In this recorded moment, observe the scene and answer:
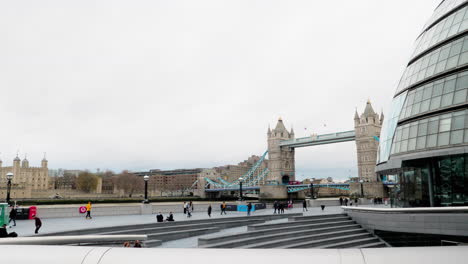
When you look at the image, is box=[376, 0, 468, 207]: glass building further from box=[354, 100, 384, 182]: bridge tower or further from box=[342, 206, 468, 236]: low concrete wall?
box=[354, 100, 384, 182]: bridge tower

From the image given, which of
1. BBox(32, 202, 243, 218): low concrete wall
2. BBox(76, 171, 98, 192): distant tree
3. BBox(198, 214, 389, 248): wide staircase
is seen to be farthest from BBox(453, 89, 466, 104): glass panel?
BBox(76, 171, 98, 192): distant tree

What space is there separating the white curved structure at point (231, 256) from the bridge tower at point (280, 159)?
414 feet

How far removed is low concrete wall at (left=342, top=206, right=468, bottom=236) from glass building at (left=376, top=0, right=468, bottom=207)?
279cm

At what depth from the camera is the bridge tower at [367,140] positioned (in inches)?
4227

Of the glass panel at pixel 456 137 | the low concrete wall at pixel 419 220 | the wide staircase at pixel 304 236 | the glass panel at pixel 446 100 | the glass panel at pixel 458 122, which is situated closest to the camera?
the low concrete wall at pixel 419 220

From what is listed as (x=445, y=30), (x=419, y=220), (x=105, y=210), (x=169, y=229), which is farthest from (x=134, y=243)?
(x=105, y=210)

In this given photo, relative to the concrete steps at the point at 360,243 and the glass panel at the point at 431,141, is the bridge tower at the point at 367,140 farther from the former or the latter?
the glass panel at the point at 431,141

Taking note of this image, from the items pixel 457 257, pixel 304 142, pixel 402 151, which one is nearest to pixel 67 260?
pixel 457 257

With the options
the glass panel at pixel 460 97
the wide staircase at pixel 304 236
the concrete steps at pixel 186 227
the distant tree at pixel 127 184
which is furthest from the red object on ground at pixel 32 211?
the distant tree at pixel 127 184

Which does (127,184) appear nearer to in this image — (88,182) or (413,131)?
(88,182)

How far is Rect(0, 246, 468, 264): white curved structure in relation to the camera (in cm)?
410

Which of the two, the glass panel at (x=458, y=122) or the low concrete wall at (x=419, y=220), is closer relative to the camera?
the low concrete wall at (x=419, y=220)

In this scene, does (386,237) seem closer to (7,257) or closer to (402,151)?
(402,151)

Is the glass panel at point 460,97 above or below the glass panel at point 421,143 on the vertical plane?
above
